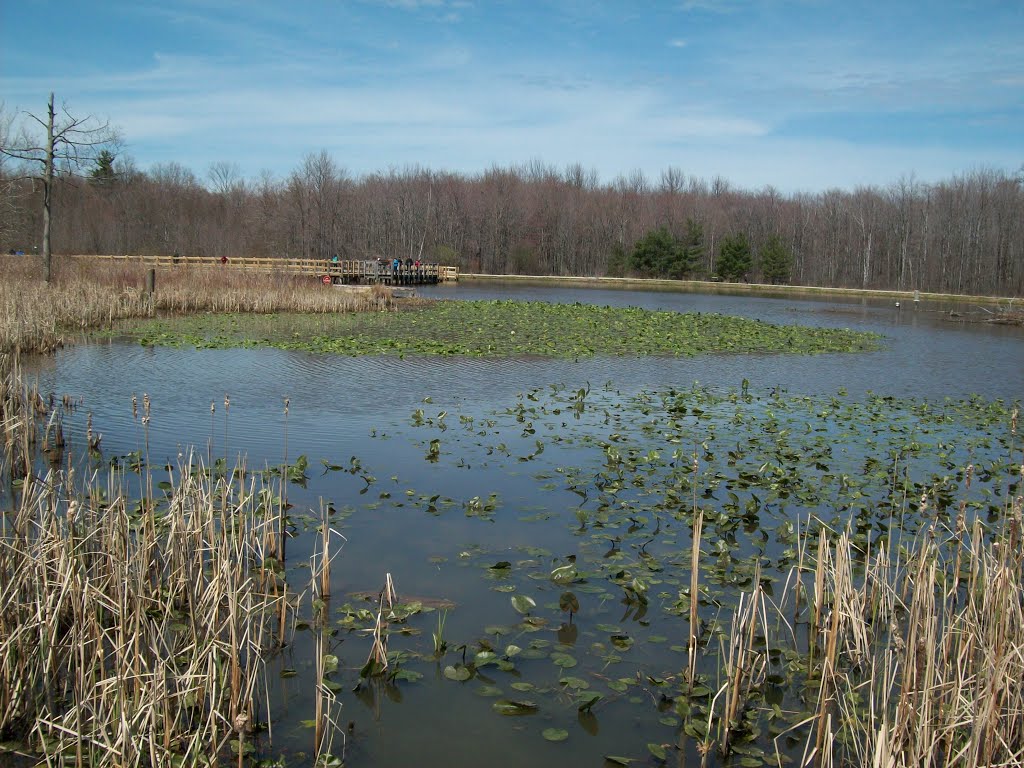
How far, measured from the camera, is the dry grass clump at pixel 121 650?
3.54 meters

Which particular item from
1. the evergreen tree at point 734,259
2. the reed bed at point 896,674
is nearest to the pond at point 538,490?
the reed bed at point 896,674

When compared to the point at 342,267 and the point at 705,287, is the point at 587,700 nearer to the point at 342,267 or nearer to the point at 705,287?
the point at 342,267

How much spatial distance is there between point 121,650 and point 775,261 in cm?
7031

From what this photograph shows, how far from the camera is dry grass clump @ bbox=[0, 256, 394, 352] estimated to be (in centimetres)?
1775

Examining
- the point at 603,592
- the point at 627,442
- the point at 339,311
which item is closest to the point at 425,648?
the point at 603,592

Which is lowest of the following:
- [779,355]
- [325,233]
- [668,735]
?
[668,735]

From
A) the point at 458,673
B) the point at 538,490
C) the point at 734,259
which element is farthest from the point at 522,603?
the point at 734,259

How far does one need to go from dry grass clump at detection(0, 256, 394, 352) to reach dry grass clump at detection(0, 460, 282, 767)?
40.0ft

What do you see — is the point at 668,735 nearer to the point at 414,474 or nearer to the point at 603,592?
the point at 603,592

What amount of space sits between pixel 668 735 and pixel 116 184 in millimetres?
78315

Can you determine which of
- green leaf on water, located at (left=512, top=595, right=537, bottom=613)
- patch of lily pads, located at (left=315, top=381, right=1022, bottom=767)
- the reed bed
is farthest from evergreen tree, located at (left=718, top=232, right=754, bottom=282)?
green leaf on water, located at (left=512, top=595, right=537, bottom=613)

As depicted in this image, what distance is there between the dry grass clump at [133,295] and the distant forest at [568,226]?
35.0m

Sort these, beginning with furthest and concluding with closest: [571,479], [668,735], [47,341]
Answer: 1. [47,341]
2. [571,479]
3. [668,735]

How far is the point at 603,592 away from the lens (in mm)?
5793
